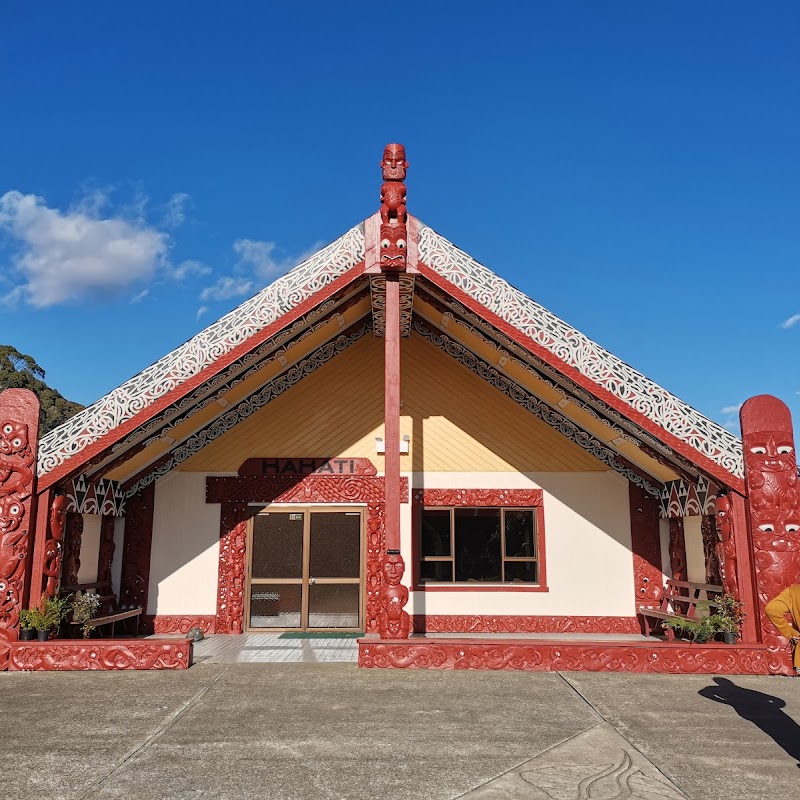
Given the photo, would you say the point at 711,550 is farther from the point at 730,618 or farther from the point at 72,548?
the point at 72,548

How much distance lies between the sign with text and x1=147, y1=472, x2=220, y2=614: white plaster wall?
0.72 meters

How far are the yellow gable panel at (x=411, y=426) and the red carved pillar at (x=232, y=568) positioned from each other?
66cm

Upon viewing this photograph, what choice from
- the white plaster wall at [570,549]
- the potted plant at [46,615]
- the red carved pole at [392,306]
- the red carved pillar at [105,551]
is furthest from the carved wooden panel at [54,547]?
the white plaster wall at [570,549]

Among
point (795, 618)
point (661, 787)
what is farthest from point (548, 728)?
point (795, 618)

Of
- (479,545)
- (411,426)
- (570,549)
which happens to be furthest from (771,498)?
(411,426)

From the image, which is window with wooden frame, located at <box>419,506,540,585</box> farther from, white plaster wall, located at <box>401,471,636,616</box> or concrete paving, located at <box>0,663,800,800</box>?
concrete paving, located at <box>0,663,800,800</box>

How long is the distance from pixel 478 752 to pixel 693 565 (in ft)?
18.0

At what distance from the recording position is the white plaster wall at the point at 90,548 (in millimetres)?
8680

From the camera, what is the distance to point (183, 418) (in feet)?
29.0

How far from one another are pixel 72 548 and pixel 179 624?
1.94 metres

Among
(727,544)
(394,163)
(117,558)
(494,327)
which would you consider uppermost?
(394,163)

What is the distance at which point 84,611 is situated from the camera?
770 centimetres

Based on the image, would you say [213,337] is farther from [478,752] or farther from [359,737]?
[478,752]

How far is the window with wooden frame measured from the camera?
953 centimetres
